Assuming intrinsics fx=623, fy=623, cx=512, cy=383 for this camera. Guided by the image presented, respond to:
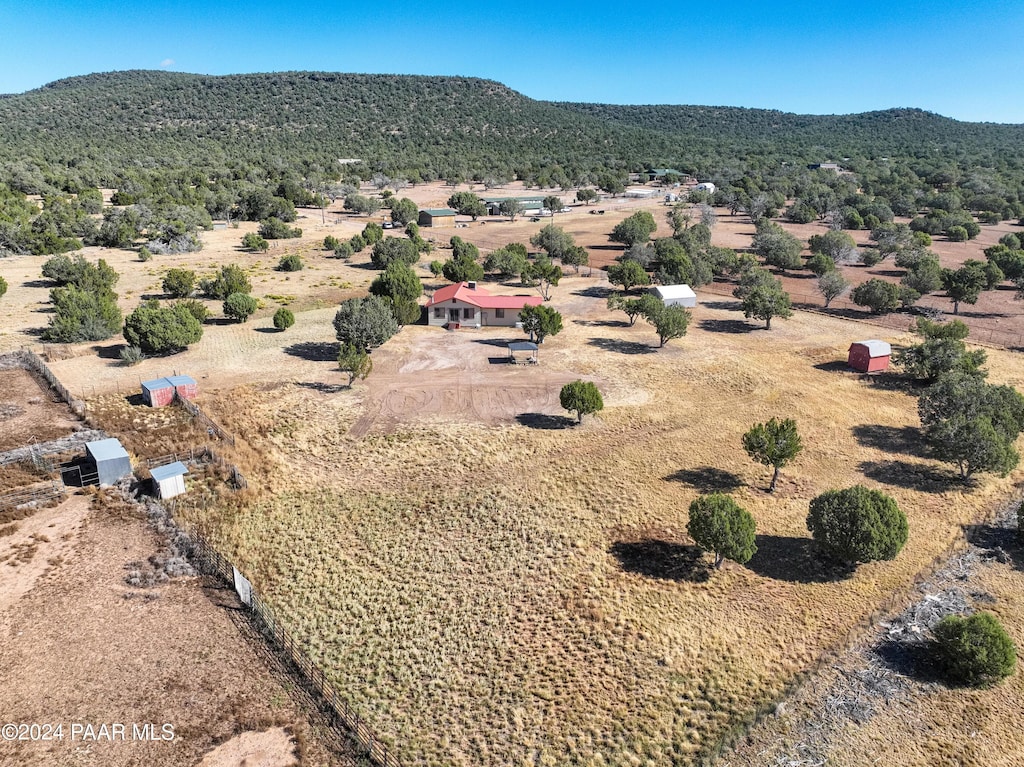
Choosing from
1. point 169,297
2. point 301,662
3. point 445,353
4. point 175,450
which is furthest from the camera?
point 169,297

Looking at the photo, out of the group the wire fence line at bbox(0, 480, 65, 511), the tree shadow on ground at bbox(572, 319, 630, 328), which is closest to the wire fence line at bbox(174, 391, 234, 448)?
the wire fence line at bbox(0, 480, 65, 511)

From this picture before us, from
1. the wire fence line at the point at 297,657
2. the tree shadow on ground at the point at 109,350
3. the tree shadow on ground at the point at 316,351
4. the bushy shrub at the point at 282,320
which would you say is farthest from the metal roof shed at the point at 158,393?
the wire fence line at the point at 297,657

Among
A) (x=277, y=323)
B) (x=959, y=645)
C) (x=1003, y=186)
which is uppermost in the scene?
(x=1003, y=186)

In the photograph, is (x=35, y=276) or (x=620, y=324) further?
(x=35, y=276)

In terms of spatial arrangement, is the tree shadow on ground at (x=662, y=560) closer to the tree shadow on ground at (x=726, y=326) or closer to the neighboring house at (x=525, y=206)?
the tree shadow on ground at (x=726, y=326)

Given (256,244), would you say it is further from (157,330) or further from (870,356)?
(870,356)

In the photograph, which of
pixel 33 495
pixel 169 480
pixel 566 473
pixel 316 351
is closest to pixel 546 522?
pixel 566 473

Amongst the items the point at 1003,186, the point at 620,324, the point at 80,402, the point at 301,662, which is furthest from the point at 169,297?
the point at 1003,186

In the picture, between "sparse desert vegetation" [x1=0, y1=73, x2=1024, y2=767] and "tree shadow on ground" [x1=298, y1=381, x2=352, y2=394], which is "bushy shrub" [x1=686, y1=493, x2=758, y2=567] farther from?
"tree shadow on ground" [x1=298, y1=381, x2=352, y2=394]

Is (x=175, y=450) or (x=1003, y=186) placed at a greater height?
(x=1003, y=186)

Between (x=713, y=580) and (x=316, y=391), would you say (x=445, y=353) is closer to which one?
(x=316, y=391)
